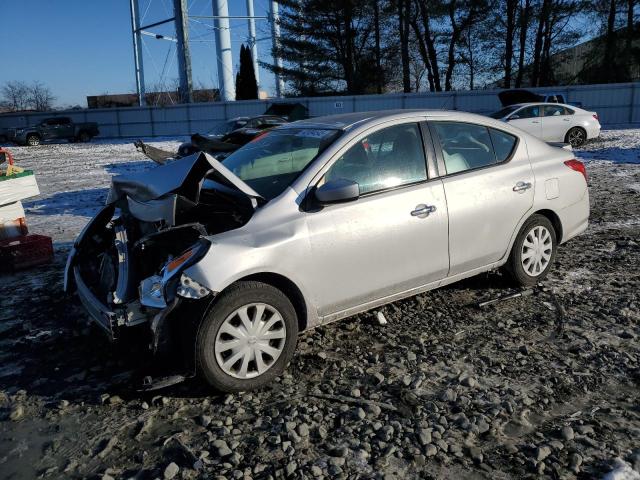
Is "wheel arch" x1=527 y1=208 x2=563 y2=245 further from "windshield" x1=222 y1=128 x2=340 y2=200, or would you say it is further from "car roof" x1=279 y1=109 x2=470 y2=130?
"windshield" x1=222 y1=128 x2=340 y2=200

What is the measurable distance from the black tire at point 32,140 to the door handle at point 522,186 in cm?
3158

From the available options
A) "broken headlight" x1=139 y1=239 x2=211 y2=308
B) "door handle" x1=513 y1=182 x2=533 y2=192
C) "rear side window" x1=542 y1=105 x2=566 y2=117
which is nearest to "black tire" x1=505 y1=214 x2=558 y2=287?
"door handle" x1=513 y1=182 x2=533 y2=192

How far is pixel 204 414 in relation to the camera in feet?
11.0

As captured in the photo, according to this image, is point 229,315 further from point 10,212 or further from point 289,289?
point 10,212

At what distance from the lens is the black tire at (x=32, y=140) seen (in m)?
30.7

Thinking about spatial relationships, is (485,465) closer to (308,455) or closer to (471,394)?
(471,394)

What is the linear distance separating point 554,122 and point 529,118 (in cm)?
81

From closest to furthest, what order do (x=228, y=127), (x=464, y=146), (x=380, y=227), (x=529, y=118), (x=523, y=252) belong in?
(x=380, y=227) → (x=464, y=146) → (x=523, y=252) → (x=529, y=118) → (x=228, y=127)

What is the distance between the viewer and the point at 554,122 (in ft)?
57.3

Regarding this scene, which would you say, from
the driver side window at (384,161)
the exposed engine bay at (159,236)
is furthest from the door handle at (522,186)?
the exposed engine bay at (159,236)

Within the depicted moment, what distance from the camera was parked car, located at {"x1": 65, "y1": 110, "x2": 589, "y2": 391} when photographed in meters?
3.43

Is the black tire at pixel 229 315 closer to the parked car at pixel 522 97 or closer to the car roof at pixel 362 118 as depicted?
the car roof at pixel 362 118

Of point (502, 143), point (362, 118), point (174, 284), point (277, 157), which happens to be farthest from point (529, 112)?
point (174, 284)

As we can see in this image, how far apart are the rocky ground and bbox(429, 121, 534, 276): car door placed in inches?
22.6
